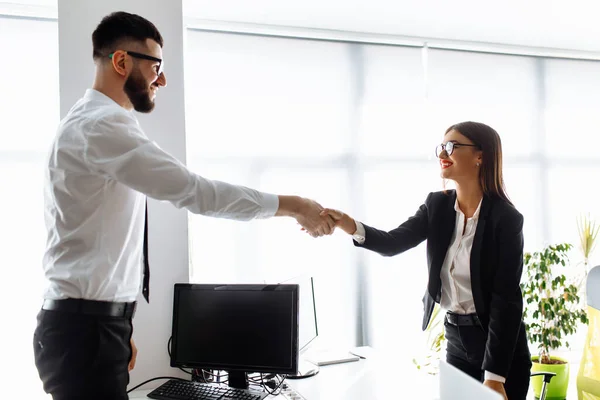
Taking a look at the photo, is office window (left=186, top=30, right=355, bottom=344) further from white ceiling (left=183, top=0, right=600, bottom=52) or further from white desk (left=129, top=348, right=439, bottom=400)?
white desk (left=129, top=348, right=439, bottom=400)

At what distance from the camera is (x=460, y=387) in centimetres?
120

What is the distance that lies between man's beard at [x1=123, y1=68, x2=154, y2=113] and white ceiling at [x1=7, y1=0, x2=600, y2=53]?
1.48 meters

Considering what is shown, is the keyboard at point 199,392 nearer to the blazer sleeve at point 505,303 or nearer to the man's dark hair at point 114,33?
the blazer sleeve at point 505,303

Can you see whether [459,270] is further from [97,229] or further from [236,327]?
[97,229]

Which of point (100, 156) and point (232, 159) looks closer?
point (100, 156)

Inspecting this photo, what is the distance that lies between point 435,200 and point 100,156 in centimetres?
151

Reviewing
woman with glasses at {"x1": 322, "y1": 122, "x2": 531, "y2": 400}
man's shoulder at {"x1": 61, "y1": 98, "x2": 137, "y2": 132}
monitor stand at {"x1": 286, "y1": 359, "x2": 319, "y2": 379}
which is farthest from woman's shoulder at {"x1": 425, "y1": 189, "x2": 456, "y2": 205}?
man's shoulder at {"x1": 61, "y1": 98, "x2": 137, "y2": 132}

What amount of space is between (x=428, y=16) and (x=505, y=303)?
2193 mm

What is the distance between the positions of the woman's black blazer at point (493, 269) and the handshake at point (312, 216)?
1.36 ft

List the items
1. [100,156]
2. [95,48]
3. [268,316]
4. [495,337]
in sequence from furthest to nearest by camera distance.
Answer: [268,316] → [495,337] → [95,48] → [100,156]

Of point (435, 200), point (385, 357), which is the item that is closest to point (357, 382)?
point (385, 357)

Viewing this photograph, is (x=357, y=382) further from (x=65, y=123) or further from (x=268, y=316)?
(x=65, y=123)

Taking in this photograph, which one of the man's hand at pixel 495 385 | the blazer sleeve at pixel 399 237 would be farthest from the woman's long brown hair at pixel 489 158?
the man's hand at pixel 495 385

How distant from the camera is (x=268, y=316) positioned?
1989 millimetres
